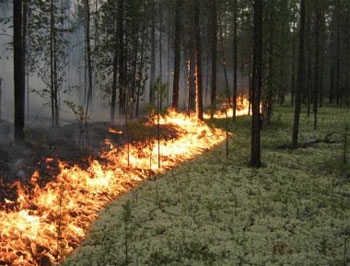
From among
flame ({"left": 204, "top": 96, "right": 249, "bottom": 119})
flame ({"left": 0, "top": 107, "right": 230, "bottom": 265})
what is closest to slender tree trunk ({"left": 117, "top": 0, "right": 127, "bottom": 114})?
flame ({"left": 0, "top": 107, "right": 230, "bottom": 265})

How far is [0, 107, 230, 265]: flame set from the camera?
893 centimetres

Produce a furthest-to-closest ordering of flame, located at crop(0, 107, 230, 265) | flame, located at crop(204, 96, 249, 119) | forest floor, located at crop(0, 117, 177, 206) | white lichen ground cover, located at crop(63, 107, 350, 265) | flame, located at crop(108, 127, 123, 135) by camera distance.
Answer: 1. flame, located at crop(204, 96, 249, 119)
2. flame, located at crop(108, 127, 123, 135)
3. forest floor, located at crop(0, 117, 177, 206)
4. white lichen ground cover, located at crop(63, 107, 350, 265)
5. flame, located at crop(0, 107, 230, 265)

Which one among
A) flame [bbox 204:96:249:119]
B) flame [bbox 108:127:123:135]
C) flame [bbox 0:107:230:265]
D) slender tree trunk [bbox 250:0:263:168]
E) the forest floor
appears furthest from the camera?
flame [bbox 204:96:249:119]

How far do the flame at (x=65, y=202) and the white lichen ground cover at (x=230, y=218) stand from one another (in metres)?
0.44

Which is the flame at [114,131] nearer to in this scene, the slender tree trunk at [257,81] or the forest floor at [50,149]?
the forest floor at [50,149]

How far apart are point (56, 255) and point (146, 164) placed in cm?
857

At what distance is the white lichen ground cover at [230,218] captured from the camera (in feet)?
30.2

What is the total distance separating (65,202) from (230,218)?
4.60m

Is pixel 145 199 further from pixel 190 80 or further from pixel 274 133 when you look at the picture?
pixel 190 80

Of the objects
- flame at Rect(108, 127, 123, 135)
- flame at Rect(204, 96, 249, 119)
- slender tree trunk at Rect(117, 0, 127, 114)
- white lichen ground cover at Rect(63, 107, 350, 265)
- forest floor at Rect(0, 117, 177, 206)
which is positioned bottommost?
white lichen ground cover at Rect(63, 107, 350, 265)

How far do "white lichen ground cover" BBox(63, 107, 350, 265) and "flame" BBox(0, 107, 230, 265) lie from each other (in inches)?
17.4

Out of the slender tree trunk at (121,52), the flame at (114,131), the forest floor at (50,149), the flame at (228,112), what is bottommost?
the forest floor at (50,149)

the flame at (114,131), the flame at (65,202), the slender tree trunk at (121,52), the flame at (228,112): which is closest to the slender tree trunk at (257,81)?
the flame at (65,202)

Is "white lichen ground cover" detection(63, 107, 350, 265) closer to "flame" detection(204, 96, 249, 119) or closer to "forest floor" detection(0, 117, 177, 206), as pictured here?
"forest floor" detection(0, 117, 177, 206)
